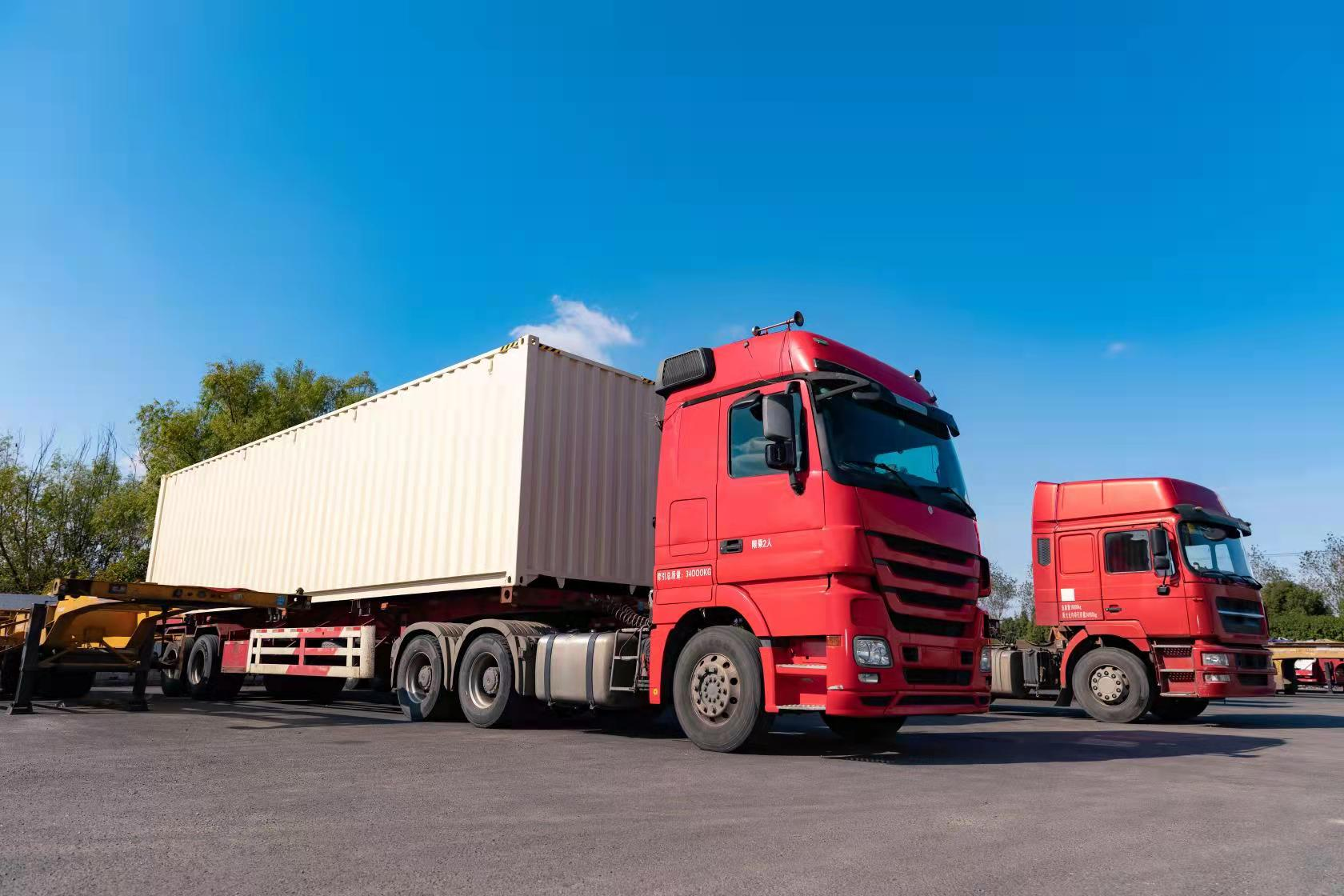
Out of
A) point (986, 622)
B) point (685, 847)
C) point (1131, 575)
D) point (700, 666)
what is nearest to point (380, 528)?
point (700, 666)

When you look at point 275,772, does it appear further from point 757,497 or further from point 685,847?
point 757,497

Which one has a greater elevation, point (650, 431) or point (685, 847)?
point (650, 431)

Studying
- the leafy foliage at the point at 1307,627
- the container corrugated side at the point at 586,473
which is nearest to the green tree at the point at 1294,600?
the leafy foliage at the point at 1307,627

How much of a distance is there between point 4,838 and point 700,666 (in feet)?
15.3

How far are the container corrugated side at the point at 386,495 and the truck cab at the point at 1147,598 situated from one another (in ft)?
26.2

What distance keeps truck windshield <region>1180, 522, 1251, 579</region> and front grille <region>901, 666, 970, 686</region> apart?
579cm

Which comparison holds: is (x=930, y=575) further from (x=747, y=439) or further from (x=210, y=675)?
(x=210, y=675)

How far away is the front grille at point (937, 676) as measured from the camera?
264 inches

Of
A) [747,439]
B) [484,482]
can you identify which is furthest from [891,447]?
[484,482]

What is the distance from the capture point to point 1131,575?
38.2ft

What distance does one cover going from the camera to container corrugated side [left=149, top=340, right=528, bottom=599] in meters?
9.57

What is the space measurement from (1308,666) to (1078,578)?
18352mm

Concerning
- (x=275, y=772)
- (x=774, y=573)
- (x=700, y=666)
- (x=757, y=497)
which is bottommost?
(x=275, y=772)

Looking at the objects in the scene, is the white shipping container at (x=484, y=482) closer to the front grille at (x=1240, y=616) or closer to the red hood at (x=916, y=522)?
the red hood at (x=916, y=522)
